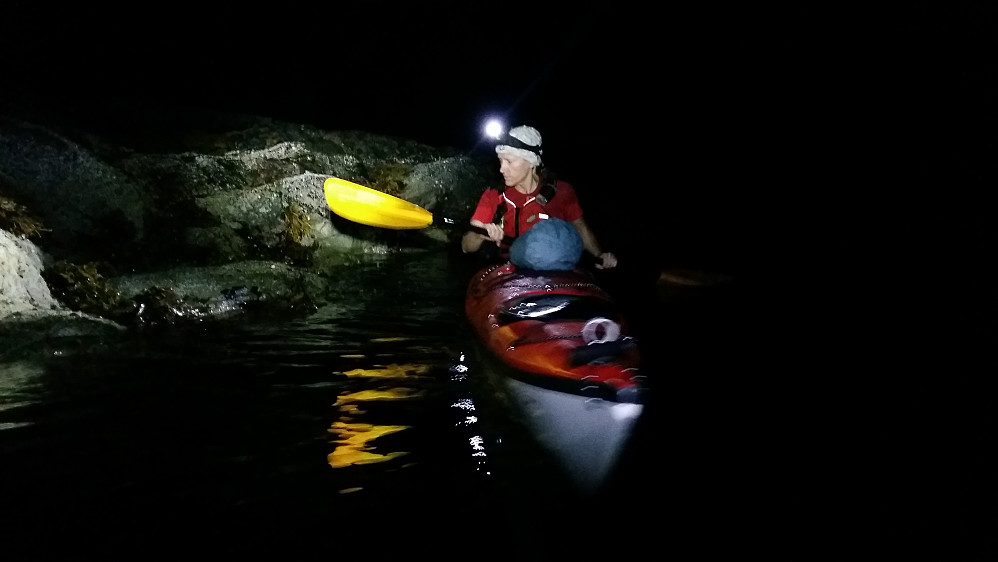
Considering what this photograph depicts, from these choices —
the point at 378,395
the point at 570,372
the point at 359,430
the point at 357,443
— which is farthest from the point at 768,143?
the point at 357,443

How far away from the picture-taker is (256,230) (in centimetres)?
796

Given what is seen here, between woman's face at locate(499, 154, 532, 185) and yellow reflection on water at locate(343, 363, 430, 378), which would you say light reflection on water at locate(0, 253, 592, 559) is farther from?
woman's face at locate(499, 154, 532, 185)

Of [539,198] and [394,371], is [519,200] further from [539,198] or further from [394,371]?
[394,371]

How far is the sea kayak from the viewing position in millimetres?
3334

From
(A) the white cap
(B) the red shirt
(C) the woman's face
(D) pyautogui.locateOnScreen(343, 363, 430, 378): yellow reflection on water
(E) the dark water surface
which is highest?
(A) the white cap

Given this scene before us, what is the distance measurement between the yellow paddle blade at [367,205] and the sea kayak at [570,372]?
2.43 m

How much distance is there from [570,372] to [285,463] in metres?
1.55

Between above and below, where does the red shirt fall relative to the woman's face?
below

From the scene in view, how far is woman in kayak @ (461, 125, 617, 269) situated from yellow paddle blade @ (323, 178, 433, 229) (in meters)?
1.20

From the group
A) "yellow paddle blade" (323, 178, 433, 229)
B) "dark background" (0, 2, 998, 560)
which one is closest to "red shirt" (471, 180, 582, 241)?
"yellow paddle blade" (323, 178, 433, 229)

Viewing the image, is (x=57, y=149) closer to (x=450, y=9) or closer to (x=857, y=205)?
(x=450, y=9)

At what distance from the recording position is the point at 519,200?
5.36 m

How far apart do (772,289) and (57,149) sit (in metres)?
8.98

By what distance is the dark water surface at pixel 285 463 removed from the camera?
101 inches
